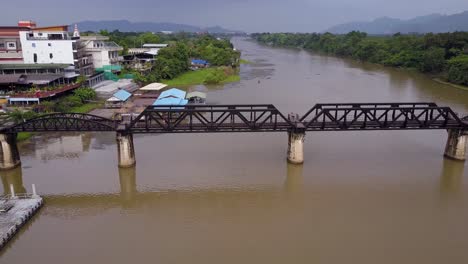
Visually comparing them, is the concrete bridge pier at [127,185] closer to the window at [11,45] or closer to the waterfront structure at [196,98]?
the waterfront structure at [196,98]

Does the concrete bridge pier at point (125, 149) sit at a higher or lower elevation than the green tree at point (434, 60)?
lower

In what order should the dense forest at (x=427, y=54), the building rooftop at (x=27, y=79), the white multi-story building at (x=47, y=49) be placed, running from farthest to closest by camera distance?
1. the dense forest at (x=427, y=54)
2. the white multi-story building at (x=47, y=49)
3. the building rooftop at (x=27, y=79)

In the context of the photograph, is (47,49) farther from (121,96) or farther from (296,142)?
(296,142)

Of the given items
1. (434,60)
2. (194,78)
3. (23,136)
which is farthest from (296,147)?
(434,60)

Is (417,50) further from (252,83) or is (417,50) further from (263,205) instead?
(263,205)

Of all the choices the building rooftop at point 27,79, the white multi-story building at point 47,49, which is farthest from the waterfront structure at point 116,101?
the white multi-story building at point 47,49

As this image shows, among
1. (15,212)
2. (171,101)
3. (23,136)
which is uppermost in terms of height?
(171,101)

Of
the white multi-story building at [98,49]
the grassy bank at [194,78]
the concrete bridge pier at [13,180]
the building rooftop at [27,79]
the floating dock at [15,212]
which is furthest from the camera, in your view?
the grassy bank at [194,78]
